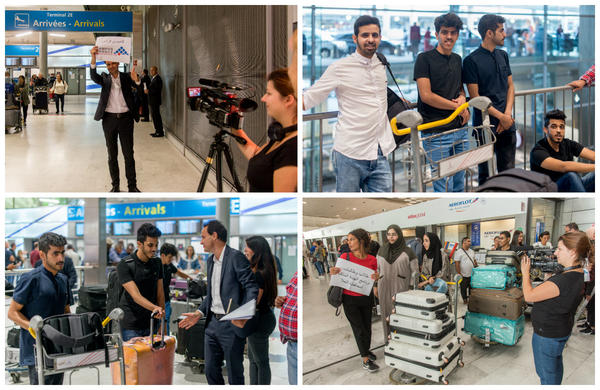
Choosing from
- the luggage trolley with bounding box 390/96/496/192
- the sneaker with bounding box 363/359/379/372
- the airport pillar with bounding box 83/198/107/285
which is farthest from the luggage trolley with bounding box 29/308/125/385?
the luggage trolley with bounding box 390/96/496/192

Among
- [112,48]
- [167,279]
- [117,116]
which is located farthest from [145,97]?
[167,279]

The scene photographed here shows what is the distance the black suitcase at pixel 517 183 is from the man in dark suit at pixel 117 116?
2.57 meters

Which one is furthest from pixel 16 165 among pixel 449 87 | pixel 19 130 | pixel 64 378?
pixel 449 87

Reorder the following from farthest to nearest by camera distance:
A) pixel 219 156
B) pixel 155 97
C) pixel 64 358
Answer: pixel 155 97 → pixel 219 156 → pixel 64 358

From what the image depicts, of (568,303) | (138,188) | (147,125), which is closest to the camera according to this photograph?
(568,303)

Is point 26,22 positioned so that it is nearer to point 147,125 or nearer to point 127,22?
point 127,22

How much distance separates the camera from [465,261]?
305 cm

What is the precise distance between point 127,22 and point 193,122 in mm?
1962

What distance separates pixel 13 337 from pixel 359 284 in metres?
2.40

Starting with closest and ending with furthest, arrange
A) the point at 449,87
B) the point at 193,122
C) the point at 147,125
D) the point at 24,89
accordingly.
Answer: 1. the point at 449,87
2. the point at 24,89
3. the point at 147,125
4. the point at 193,122

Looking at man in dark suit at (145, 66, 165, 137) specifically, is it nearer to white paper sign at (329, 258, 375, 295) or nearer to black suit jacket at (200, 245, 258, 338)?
black suit jacket at (200, 245, 258, 338)

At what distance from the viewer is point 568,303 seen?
2.74 meters

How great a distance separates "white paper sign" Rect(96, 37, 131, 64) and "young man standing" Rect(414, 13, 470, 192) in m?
2.09

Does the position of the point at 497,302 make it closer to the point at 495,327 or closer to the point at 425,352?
the point at 495,327
